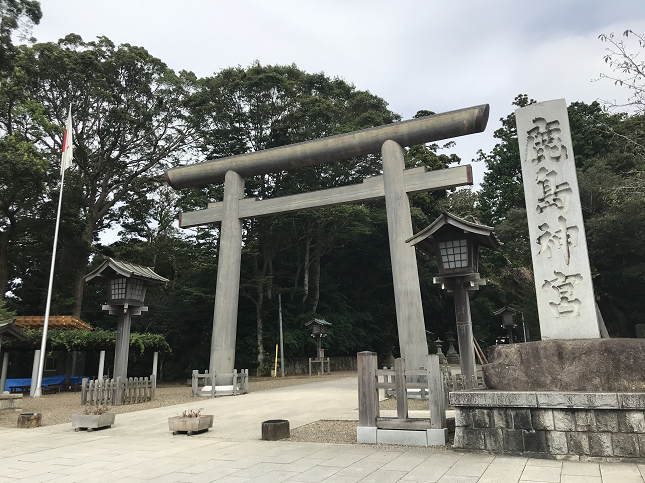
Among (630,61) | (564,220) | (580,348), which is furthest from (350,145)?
(580,348)

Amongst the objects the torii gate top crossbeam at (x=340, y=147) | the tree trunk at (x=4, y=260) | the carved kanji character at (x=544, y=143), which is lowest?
the carved kanji character at (x=544, y=143)

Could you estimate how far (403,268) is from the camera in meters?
11.1

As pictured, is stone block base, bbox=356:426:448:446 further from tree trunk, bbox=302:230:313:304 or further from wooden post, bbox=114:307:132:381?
tree trunk, bbox=302:230:313:304

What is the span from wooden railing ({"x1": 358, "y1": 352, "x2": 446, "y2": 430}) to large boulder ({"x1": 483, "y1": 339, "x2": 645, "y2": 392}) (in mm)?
697

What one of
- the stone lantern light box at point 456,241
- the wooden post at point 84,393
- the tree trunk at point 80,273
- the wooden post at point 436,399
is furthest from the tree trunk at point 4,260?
the wooden post at point 436,399

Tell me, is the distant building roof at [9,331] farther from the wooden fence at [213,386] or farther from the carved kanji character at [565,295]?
the carved kanji character at [565,295]

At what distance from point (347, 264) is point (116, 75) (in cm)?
1872

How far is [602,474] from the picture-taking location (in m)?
4.11

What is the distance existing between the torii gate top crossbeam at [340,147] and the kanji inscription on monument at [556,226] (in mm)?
5338

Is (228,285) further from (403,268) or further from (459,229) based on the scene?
(459,229)

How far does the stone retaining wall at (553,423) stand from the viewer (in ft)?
14.9

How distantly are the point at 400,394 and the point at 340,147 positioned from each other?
8.59 m

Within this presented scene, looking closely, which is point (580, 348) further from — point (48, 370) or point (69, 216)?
point (48, 370)

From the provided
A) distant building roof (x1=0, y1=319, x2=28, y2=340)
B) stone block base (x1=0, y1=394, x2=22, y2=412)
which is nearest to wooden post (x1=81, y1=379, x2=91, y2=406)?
stone block base (x1=0, y1=394, x2=22, y2=412)
